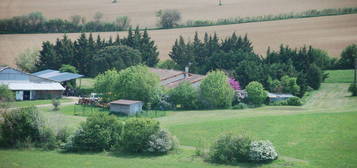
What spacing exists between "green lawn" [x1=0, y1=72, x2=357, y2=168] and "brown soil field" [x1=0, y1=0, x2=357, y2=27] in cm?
5281

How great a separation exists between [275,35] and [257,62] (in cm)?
2088

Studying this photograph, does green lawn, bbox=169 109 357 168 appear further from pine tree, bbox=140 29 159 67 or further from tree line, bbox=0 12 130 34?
tree line, bbox=0 12 130 34

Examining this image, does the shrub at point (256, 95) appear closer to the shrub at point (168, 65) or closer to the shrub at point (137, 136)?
the shrub at point (137, 136)

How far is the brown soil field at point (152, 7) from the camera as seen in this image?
360ft

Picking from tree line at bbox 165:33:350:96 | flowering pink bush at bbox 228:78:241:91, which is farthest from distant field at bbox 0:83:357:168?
tree line at bbox 165:33:350:96

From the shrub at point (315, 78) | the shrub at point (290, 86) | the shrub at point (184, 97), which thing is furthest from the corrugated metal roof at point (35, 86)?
the shrub at point (315, 78)

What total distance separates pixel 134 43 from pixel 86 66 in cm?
933

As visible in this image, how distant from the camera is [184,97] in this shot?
205ft

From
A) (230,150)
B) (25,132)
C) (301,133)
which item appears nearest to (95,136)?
(25,132)

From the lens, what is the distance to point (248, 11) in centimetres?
11731

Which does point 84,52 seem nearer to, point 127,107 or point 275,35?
point 275,35

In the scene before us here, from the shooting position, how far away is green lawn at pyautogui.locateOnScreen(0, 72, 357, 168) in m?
38.0

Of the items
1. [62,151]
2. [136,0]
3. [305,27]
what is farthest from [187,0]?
[62,151]

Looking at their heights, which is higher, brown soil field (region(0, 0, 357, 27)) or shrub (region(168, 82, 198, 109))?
brown soil field (region(0, 0, 357, 27))
